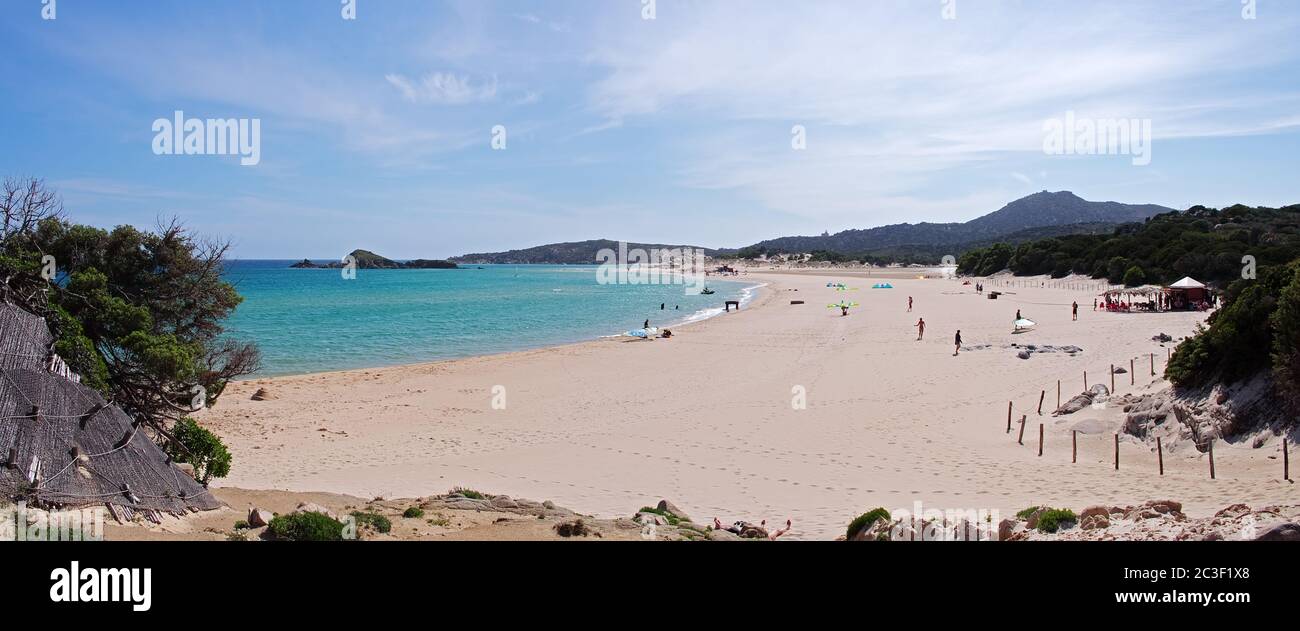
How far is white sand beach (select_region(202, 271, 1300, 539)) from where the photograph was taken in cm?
1137

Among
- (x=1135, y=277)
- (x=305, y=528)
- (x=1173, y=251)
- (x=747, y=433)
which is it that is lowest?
(x=747, y=433)

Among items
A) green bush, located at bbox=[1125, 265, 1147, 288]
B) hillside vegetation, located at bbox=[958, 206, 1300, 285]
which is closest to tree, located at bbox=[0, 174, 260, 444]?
hillside vegetation, located at bbox=[958, 206, 1300, 285]

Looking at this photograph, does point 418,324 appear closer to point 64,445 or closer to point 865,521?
point 64,445

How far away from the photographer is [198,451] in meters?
10.6

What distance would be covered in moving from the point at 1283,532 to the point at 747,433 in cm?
1103

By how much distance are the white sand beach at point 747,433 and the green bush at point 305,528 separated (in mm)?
4177

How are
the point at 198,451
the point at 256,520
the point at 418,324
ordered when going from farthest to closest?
the point at 418,324, the point at 198,451, the point at 256,520

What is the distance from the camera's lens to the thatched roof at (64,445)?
6.60 m

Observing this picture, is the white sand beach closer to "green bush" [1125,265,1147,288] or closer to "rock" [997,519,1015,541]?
"rock" [997,519,1015,541]

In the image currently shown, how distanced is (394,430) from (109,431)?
31.9ft

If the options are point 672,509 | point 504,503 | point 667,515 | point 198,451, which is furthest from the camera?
point 672,509

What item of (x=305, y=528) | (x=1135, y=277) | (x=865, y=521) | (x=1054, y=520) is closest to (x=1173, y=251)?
(x=1135, y=277)
